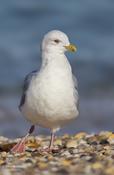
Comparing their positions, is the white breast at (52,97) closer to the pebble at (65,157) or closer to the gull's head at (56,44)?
the gull's head at (56,44)

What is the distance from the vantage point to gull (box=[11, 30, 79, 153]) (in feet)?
22.9

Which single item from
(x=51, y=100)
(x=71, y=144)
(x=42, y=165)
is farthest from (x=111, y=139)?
(x=42, y=165)

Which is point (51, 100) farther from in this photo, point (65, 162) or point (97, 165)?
point (97, 165)

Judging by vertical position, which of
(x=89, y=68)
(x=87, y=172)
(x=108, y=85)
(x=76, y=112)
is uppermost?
(x=89, y=68)

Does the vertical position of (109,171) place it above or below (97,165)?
below

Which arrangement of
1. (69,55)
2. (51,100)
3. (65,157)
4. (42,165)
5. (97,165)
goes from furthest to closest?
(69,55), (51,100), (65,157), (42,165), (97,165)

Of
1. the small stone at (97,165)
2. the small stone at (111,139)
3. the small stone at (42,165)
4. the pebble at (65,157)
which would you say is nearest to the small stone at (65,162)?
the pebble at (65,157)

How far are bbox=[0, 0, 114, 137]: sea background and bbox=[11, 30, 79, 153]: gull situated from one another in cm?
283

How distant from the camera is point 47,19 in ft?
55.0

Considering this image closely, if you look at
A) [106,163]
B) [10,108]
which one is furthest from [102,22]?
[106,163]

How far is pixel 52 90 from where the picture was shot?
6.99 m

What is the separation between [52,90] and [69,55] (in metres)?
6.59

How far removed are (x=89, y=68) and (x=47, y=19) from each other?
3671 mm

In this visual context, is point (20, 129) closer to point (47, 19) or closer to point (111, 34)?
point (111, 34)
